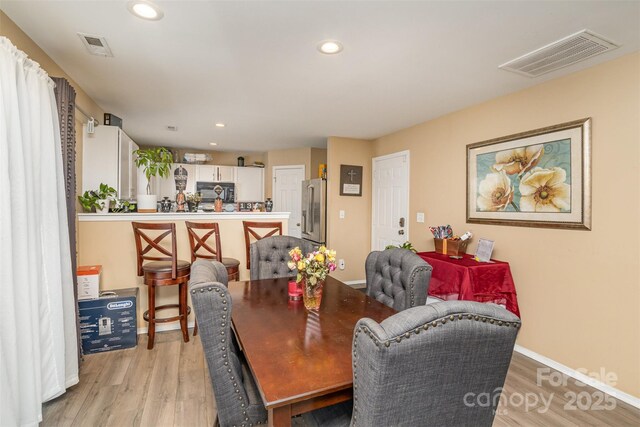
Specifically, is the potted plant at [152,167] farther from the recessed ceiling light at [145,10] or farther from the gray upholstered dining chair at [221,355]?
the gray upholstered dining chair at [221,355]

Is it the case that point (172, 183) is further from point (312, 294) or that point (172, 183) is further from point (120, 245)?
point (312, 294)

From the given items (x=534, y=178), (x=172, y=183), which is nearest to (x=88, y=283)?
(x=172, y=183)

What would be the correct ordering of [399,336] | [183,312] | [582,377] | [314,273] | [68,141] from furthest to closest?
1. [183,312]
2. [582,377]
3. [68,141]
4. [314,273]
5. [399,336]

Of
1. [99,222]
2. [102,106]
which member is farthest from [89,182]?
[102,106]

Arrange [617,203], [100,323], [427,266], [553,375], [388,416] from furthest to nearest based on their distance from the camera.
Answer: [100,323] → [553,375] → [617,203] → [427,266] → [388,416]

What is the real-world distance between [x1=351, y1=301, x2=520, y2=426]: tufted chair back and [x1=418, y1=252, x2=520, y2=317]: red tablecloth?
1811 millimetres

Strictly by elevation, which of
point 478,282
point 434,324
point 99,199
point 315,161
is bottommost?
point 478,282

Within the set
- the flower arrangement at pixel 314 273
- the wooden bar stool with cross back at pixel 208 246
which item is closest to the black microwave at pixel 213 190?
the wooden bar stool with cross back at pixel 208 246

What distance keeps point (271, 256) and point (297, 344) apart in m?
1.31

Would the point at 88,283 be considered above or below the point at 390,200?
below

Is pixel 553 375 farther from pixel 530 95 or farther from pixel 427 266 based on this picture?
pixel 530 95

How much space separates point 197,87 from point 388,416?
2.96 meters

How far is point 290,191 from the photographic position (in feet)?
19.9

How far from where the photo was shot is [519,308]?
286 cm
